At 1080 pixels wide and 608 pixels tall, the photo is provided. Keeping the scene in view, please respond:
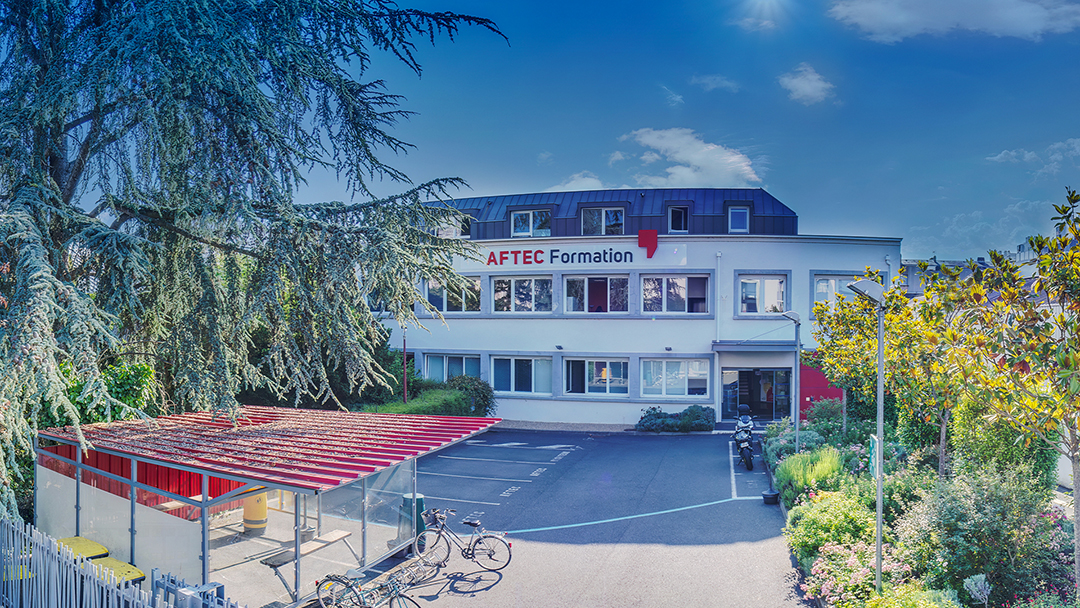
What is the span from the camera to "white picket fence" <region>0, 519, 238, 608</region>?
5.78m

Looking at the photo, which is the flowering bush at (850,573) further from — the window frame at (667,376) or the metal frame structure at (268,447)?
the window frame at (667,376)

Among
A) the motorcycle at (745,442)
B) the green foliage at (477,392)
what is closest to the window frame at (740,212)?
the motorcycle at (745,442)

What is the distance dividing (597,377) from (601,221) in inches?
268

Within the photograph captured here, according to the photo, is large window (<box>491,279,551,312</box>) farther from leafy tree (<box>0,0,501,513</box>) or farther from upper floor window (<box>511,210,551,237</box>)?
leafy tree (<box>0,0,501,513</box>)

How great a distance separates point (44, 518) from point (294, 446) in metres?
5.22

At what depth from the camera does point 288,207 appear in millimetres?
8711

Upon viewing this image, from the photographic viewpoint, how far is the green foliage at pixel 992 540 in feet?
23.5

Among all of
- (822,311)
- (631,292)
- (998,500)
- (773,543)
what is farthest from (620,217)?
(998,500)

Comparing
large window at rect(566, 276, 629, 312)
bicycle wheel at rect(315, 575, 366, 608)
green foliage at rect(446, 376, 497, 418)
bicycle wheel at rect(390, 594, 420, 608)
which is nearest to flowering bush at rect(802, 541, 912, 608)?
bicycle wheel at rect(390, 594, 420, 608)

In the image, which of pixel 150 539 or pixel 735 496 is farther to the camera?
pixel 735 496

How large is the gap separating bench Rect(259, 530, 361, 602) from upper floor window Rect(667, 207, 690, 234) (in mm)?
19846

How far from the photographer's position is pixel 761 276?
2419cm

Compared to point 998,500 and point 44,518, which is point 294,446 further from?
point 998,500

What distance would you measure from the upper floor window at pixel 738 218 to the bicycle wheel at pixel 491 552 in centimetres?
1917
